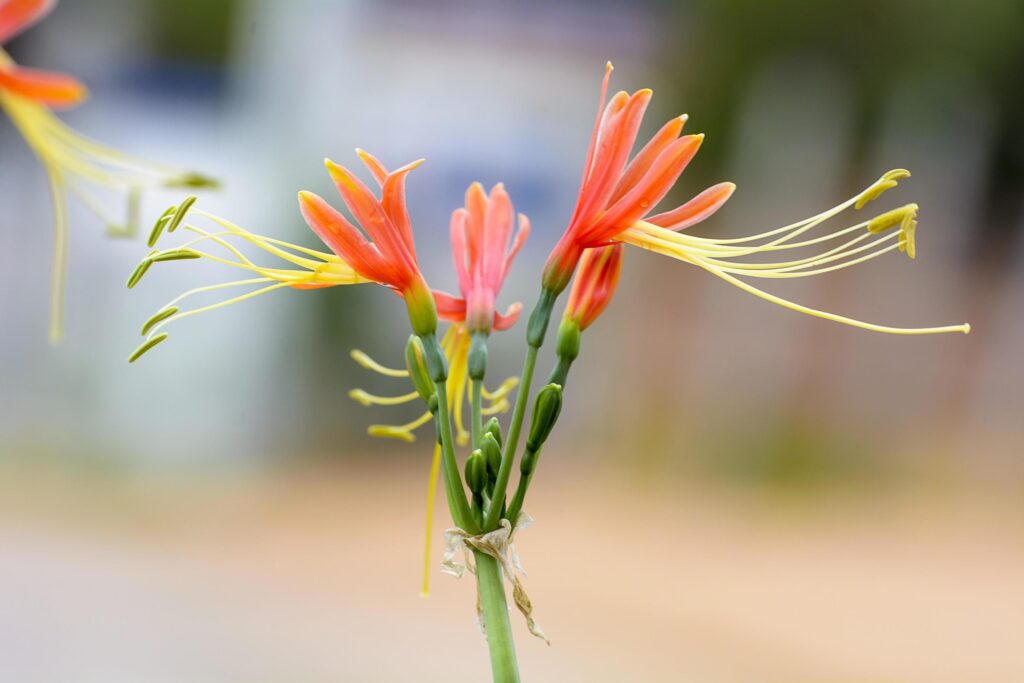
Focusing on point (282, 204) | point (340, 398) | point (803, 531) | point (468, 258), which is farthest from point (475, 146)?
point (468, 258)

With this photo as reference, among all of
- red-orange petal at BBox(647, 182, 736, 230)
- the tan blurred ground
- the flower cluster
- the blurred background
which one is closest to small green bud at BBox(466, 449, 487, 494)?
the flower cluster

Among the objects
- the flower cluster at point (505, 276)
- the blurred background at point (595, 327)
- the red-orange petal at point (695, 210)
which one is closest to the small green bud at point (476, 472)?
the flower cluster at point (505, 276)

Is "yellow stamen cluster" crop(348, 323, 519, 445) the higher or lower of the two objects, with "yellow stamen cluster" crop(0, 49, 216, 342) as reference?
lower

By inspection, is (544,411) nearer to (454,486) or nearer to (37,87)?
(454,486)

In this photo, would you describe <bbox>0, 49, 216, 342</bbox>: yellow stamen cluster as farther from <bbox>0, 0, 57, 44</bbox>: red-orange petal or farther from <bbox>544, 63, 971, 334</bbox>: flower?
<bbox>544, 63, 971, 334</bbox>: flower

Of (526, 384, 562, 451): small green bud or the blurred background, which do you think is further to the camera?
the blurred background

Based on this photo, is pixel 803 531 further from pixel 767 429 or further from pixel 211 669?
pixel 211 669

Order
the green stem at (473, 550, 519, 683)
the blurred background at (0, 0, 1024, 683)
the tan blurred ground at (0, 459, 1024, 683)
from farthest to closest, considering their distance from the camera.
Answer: the blurred background at (0, 0, 1024, 683), the tan blurred ground at (0, 459, 1024, 683), the green stem at (473, 550, 519, 683)
